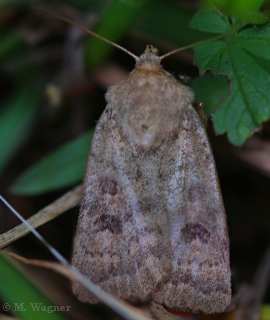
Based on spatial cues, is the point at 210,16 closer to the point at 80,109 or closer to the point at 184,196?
the point at 184,196

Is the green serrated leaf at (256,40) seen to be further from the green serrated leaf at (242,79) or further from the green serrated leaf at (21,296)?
the green serrated leaf at (21,296)

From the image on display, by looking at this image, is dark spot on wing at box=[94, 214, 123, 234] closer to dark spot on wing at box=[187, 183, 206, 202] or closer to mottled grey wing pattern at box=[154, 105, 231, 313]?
mottled grey wing pattern at box=[154, 105, 231, 313]

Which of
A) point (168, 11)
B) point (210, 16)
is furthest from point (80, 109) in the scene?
point (210, 16)

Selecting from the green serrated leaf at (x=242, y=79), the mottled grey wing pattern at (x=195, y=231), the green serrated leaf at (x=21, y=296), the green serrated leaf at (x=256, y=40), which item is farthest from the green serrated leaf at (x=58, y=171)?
the green serrated leaf at (x=256, y=40)

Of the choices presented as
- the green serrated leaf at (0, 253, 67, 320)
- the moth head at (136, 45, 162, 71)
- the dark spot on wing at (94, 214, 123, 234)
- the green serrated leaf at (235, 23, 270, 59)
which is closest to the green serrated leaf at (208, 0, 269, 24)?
the green serrated leaf at (235, 23, 270, 59)

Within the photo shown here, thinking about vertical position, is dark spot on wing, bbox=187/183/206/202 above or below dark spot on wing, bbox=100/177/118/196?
above

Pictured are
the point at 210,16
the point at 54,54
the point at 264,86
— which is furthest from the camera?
the point at 54,54

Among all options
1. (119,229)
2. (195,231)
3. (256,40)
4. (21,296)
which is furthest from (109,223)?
(256,40)
